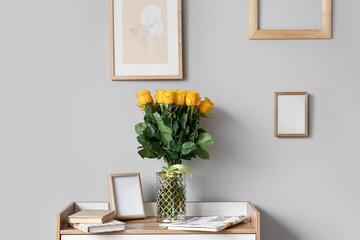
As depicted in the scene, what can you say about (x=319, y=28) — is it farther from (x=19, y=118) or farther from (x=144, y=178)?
(x=19, y=118)

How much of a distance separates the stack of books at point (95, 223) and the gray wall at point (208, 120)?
277 millimetres

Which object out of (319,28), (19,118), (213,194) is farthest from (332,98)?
(19,118)

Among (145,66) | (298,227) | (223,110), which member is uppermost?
(145,66)

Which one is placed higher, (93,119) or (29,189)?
(93,119)

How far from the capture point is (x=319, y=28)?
1783 mm

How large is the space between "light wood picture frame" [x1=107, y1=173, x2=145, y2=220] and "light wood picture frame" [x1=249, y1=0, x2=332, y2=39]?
781 millimetres

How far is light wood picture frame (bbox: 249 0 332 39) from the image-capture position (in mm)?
1766

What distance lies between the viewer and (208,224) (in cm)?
150

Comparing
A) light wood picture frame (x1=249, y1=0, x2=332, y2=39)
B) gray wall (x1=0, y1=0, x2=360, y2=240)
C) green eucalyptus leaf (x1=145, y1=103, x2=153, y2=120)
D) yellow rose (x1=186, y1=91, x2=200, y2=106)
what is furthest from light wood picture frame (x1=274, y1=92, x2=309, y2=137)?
green eucalyptus leaf (x1=145, y1=103, x2=153, y2=120)

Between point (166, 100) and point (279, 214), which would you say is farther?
point (279, 214)

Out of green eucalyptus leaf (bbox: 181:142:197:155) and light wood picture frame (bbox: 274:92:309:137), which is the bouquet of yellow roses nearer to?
green eucalyptus leaf (bbox: 181:142:197:155)

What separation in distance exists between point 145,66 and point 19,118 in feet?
1.92

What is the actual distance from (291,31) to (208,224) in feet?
2.88

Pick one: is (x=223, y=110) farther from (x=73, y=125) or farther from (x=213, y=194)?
(x=73, y=125)
